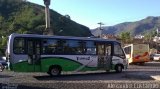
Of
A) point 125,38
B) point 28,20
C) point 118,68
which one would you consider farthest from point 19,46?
point 28,20

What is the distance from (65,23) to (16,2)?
19.7 metres

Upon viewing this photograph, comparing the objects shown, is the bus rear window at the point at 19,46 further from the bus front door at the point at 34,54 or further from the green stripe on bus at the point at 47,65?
the green stripe on bus at the point at 47,65

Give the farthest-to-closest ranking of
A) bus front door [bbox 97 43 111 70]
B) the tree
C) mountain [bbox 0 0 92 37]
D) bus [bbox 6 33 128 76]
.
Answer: mountain [bbox 0 0 92 37] < the tree < bus front door [bbox 97 43 111 70] < bus [bbox 6 33 128 76]

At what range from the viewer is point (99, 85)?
16.8 metres

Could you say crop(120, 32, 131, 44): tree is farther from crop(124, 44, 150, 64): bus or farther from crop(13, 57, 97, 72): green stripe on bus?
crop(13, 57, 97, 72): green stripe on bus

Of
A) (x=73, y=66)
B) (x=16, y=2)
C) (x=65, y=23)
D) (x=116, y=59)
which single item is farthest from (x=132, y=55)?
(x=16, y=2)

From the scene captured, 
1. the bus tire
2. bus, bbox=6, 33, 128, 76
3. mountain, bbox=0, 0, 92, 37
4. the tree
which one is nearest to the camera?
bus, bbox=6, 33, 128, 76

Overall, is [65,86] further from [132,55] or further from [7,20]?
[7,20]

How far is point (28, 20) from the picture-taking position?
114m

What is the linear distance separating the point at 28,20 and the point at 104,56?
89.4 m

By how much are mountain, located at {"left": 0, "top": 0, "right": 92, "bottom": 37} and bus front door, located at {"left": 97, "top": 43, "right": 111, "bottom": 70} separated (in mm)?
73620

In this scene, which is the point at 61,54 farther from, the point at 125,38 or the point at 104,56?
the point at 125,38

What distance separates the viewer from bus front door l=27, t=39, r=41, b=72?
22891 millimetres

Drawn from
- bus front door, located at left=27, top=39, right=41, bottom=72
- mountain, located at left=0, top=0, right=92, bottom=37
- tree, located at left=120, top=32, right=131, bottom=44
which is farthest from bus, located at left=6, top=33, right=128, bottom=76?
mountain, located at left=0, top=0, right=92, bottom=37
